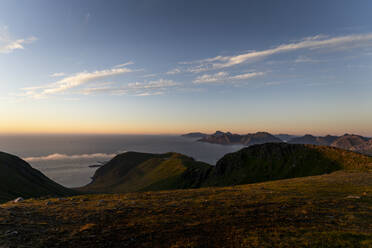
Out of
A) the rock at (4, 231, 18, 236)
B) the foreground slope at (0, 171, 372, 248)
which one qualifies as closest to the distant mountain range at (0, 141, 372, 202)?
the foreground slope at (0, 171, 372, 248)

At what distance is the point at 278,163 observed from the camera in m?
96.7

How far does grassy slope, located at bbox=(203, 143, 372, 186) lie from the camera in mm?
75062

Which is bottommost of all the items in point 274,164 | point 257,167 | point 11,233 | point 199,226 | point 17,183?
point 17,183

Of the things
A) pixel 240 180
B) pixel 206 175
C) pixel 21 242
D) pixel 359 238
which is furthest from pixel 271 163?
pixel 21 242

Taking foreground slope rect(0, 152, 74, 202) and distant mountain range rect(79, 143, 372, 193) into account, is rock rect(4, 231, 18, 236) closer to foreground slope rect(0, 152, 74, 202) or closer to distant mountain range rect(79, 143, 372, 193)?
distant mountain range rect(79, 143, 372, 193)

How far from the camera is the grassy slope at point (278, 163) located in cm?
7506

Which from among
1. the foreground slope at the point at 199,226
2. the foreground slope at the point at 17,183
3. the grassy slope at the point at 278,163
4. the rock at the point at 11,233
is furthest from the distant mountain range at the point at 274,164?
the foreground slope at the point at 17,183

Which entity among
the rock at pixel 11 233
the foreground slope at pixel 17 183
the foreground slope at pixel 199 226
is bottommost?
the foreground slope at pixel 17 183

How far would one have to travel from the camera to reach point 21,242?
36.9 feet

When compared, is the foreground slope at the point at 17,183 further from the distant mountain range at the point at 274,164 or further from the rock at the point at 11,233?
the distant mountain range at the point at 274,164

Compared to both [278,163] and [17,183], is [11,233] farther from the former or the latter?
[17,183]

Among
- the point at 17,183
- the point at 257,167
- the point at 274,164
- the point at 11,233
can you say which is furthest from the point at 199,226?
the point at 17,183

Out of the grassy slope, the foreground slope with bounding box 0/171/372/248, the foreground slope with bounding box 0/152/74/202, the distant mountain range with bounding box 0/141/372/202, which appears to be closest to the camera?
the foreground slope with bounding box 0/171/372/248

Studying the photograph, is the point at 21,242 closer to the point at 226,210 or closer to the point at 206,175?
the point at 226,210
